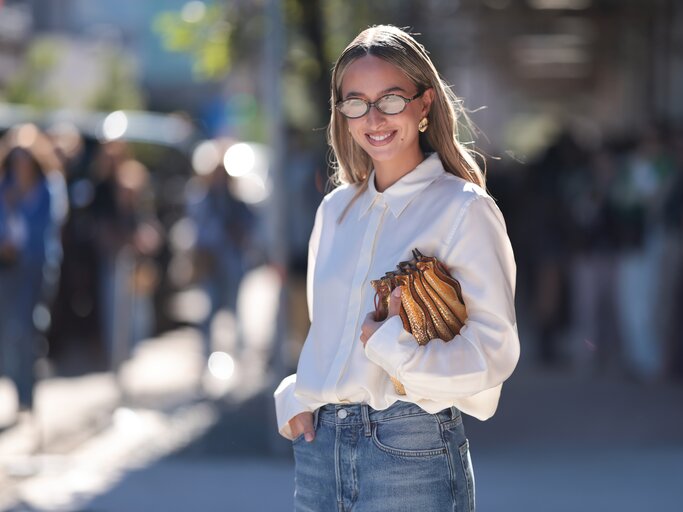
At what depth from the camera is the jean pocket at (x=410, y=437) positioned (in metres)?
2.89

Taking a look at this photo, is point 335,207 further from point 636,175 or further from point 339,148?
point 636,175

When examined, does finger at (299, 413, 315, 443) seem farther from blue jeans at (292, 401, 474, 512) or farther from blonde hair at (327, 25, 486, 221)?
blonde hair at (327, 25, 486, 221)

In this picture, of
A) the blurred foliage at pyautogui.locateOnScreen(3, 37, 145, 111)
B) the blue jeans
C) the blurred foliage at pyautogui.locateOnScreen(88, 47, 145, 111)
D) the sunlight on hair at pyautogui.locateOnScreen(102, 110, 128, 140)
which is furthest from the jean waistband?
the blurred foliage at pyautogui.locateOnScreen(88, 47, 145, 111)

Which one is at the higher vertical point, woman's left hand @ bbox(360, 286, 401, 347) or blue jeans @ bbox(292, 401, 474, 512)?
woman's left hand @ bbox(360, 286, 401, 347)

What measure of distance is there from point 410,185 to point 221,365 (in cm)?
827

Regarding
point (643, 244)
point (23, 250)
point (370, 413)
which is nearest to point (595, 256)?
point (643, 244)

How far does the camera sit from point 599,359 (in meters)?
10.5

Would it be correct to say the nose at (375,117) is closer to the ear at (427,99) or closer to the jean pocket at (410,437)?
the ear at (427,99)

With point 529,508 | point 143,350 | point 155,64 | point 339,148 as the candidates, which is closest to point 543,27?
point 143,350

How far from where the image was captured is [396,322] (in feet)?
9.18

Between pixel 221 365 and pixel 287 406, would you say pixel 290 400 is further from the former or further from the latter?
pixel 221 365

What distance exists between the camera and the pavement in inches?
257

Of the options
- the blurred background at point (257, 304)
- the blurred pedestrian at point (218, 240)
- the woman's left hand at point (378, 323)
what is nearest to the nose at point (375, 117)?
the woman's left hand at point (378, 323)

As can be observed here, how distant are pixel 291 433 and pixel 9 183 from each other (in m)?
5.67
